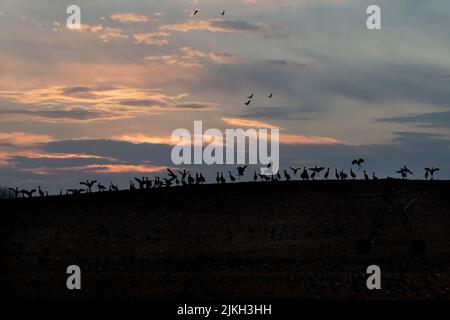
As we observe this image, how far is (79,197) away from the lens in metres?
73.4

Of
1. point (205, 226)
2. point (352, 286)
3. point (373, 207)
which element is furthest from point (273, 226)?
point (352, 286)

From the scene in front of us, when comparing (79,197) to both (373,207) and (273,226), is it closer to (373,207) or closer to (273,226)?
(273,226)

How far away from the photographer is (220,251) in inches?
2042

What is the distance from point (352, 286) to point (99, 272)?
49.3ft

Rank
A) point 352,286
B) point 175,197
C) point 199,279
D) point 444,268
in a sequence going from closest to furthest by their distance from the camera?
1. point 352,286
2. point 199,279
3. point 444,268
4. point 175,197

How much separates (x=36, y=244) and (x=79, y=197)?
17287 mm

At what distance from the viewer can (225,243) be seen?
5406 cm

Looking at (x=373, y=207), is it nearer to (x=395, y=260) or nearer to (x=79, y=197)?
(x=395, y=260)

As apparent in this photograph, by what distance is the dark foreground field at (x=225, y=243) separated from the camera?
40.5 metres

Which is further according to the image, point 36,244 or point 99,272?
point 36,244

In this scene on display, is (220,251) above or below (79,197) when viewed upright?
below

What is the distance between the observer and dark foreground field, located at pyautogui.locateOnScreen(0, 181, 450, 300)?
1596 inches
